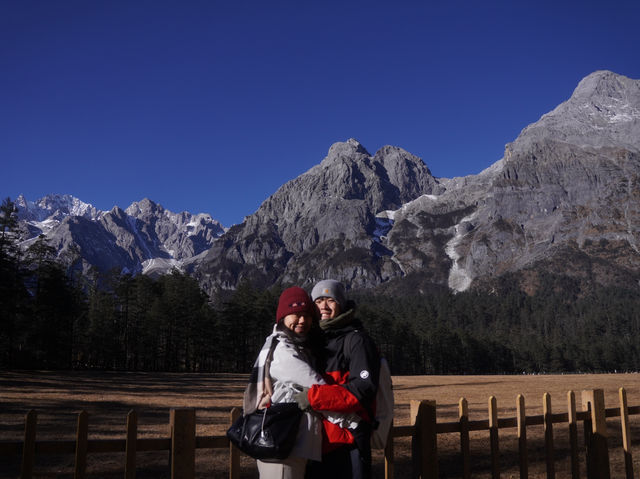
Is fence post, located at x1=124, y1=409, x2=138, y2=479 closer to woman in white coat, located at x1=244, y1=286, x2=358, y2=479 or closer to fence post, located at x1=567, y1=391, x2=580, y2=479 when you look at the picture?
woman in white coat, located at x1=244, y1=286, x2=358, y2=479

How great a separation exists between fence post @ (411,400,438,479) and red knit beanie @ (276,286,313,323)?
2046mm

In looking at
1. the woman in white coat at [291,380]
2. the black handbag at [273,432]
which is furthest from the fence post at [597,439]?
the black handbag at [273,432]

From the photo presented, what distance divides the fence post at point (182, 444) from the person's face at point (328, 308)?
155 cm

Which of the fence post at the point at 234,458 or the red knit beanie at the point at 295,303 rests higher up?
the red knit beanie at the point at 295,303

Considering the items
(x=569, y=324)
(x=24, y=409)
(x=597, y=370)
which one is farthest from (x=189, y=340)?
(x=569, y=324)

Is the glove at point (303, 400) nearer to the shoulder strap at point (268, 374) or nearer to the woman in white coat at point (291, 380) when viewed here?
the woman in white coat at point (291, 380)

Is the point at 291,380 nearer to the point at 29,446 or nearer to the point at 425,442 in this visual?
the point at 425,442

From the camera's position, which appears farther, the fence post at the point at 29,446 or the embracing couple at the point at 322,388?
the fence post at the point at 29,446

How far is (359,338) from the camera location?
12.7 ft

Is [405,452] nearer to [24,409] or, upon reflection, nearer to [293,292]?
[293,292]

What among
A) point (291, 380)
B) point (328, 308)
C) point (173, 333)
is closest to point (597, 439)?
point (328, 308)

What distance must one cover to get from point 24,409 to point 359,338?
59.6 ft

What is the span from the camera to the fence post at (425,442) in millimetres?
5078

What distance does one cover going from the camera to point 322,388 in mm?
3541
